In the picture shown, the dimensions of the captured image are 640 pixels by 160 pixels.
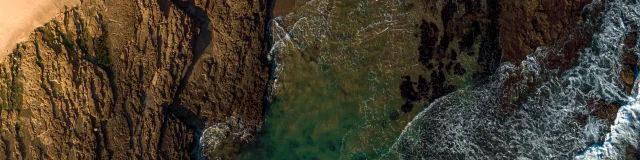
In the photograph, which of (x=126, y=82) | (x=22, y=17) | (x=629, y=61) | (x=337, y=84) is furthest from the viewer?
(x=629, y=61)

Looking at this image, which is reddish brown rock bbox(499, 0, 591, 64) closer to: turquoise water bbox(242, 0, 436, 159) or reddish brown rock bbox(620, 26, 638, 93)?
reddish brown rock bbox(620, 26, 638, 93)

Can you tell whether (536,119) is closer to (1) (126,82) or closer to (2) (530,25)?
(2) (530,25)

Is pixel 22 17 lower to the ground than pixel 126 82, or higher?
higher

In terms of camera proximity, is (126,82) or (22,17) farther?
(126,82)

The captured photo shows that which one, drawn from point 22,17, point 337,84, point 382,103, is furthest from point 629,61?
point 22,17

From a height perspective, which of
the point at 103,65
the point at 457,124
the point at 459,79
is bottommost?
the point at 457,124

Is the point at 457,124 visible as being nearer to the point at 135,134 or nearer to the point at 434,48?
the point at 434,48

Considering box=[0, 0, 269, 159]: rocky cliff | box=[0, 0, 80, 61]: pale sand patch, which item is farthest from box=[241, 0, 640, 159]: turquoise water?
box=[0, 0, 80, 61]: pale sand patch

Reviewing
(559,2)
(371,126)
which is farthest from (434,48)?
(559,2)
